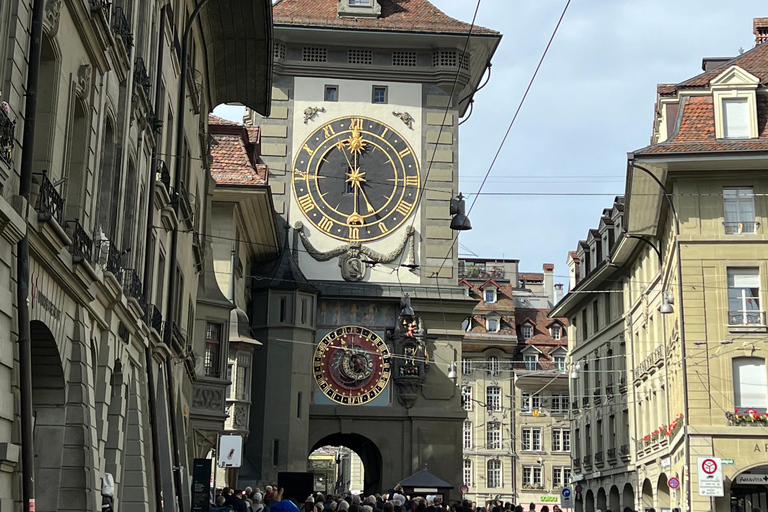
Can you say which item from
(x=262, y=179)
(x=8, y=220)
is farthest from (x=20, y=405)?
(x=262, y=179)

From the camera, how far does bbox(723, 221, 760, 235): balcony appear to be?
1316 inches

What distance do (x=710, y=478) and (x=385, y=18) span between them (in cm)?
2144

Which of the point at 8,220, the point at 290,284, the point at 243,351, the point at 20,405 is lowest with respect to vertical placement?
the point at 20,405

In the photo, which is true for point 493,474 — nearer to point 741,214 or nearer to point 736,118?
point 741,214

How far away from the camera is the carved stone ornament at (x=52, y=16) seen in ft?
35.2

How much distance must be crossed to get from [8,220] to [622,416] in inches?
1576

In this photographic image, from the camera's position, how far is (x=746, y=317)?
32688mm

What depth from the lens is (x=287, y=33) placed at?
4100 cm

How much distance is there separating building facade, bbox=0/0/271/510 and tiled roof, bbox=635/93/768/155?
1504cm

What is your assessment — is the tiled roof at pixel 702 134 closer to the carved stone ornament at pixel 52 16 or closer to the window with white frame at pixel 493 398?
the carved stone ornament at pixel 52 16

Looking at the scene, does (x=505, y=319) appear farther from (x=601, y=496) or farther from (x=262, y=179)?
(x=262, y=179)

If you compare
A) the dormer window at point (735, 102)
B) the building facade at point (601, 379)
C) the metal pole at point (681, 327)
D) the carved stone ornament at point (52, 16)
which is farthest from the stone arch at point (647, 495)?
the carved stone ornament at point (52, 16)

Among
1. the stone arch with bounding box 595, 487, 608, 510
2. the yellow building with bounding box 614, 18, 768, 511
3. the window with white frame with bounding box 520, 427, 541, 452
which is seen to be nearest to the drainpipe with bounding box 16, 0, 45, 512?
the yellow building with bounding box 614, 18, 768, 511

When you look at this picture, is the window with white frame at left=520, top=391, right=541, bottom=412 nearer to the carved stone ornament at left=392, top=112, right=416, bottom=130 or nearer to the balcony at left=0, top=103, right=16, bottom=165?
the carved stone ornament at left=392, top=112, right=416, bottom=130
